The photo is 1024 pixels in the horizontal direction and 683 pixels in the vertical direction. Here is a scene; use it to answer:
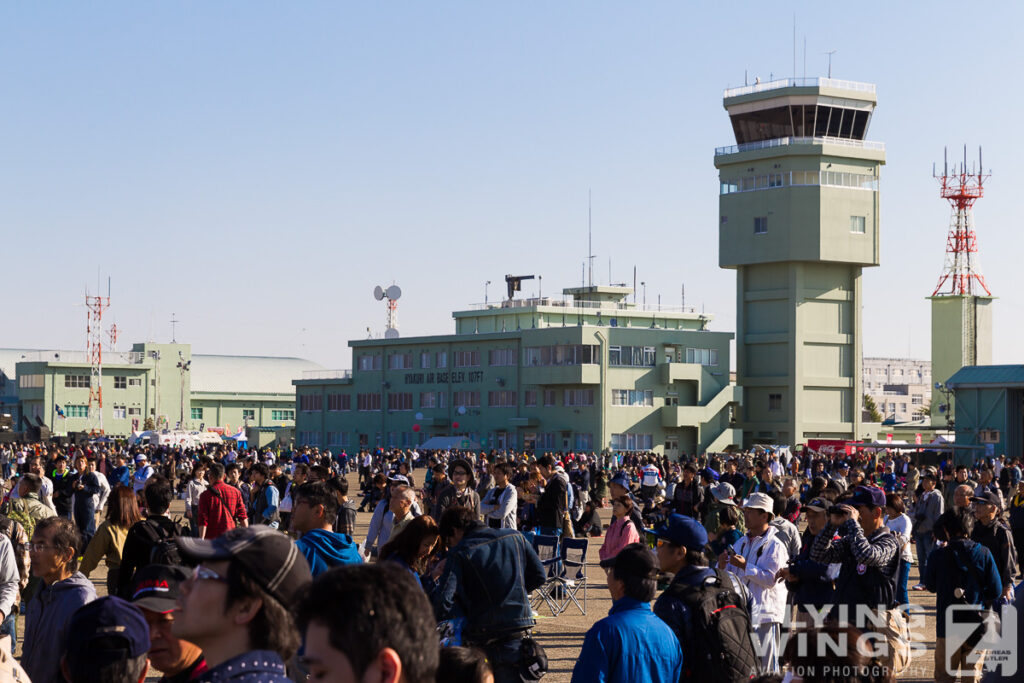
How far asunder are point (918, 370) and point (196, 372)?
358 ft

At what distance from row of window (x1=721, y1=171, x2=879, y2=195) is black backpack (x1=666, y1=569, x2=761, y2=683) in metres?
69.3

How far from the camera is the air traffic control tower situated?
239 ft

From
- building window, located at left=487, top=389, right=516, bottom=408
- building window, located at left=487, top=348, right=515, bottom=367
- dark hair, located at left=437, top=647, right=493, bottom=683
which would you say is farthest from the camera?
building window, located at left=487, top=348, right=515, bottom=367

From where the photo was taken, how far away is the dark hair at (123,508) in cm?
979

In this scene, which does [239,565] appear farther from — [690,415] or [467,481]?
[690,415]

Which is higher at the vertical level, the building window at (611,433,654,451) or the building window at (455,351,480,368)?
the building window at (455,351,480,368)

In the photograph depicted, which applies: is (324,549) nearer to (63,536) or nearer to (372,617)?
(63,536)

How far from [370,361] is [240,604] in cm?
8488

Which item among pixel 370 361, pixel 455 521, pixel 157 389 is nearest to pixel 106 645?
pixel 455 521

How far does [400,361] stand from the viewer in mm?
85250

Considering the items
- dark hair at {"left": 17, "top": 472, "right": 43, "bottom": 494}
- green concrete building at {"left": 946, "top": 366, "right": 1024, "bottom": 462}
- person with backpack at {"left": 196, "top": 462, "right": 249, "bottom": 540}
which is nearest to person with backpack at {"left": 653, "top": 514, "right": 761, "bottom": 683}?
dark hair at {"left": 17, "top": 472, "right": 43, "bottom": 494}

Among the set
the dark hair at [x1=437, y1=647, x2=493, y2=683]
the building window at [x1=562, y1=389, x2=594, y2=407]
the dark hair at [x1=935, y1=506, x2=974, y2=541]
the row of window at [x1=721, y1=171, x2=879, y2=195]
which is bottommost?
the dark hair at [x1=437, y1=647, x2=493, y2=683]

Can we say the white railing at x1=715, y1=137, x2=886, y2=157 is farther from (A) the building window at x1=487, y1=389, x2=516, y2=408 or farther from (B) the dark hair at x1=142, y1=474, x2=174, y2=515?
(B) the dark hair at x1=142, y1=474, x2=174, y2=515

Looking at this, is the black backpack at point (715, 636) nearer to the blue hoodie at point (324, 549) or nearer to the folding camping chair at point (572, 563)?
the blue hoodie at point (324, 549)
